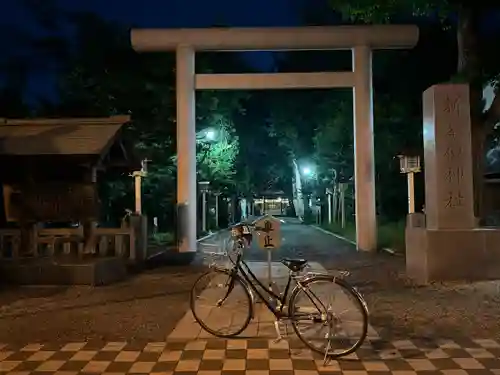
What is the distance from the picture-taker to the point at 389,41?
17.5 m

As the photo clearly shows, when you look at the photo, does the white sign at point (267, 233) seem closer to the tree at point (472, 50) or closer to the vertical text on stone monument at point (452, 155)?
the vertical text on stone monument at point (452, 155)

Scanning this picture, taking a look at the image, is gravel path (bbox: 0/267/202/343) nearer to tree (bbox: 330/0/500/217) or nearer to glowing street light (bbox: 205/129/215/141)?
tree (bbox: 330/0/500/217)

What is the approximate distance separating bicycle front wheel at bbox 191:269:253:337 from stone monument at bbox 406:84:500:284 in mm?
5011

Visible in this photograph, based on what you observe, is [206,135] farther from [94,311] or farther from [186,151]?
[94,311]

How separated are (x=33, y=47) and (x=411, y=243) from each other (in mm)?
17239

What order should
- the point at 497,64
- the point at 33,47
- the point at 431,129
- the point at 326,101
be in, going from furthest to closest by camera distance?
the point at 326,101
the point at 33,47
the point at 497,64
the point at 431,129

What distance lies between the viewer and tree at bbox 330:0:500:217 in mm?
15203

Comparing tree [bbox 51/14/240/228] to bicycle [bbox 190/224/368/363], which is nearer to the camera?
bicycle [bbox 190/224/368/363]

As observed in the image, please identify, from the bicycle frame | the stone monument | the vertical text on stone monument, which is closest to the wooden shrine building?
the bicycle frame

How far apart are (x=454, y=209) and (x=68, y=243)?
26.8 ft

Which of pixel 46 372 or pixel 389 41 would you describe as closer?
pixel 46 372

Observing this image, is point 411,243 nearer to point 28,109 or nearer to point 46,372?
point 46,372

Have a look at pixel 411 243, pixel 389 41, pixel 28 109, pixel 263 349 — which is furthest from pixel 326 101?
pixel 263 349

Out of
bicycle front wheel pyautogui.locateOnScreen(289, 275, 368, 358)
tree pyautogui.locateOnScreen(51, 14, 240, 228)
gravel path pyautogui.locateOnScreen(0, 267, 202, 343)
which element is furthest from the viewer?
tree pyautogui.locateOnScreen(51, 14, 240, 228)
